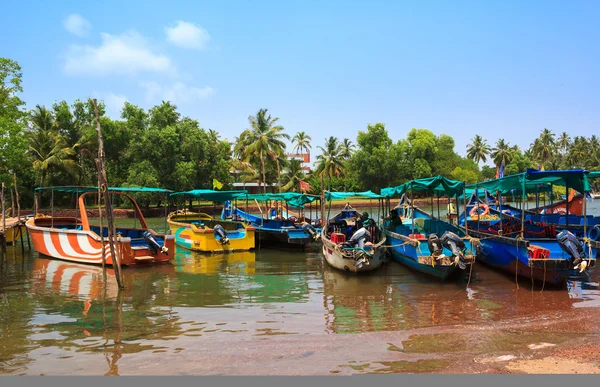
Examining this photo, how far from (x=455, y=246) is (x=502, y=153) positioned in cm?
6725

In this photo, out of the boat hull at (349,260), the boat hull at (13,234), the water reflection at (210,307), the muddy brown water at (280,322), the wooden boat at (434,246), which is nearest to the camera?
the muddy brown water at (280,322)

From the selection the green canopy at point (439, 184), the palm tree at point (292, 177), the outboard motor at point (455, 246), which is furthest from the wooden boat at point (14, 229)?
the palm tree at point (292, 177)

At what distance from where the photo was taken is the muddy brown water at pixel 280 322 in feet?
22.0

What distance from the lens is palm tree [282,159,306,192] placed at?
5322cm

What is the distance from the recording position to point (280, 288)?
12.8 m

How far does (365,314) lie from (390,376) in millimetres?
3951

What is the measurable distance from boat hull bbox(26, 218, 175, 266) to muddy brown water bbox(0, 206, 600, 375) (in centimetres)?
55

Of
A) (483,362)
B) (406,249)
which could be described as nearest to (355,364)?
(483,362)

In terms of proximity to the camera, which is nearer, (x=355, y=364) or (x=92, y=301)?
(x=355, y=364)

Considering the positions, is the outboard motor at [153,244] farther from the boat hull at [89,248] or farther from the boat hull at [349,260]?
the boat hull at [349,260]

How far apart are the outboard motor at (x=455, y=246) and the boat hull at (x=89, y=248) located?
908 cm

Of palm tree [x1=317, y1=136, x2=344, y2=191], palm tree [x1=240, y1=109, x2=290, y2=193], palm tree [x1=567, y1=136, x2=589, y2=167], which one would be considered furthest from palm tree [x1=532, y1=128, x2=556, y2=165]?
palm tree [x1=240, y1=109, x2=290, y2=193]

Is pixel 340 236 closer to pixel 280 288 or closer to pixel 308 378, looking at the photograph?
pixel 280 288

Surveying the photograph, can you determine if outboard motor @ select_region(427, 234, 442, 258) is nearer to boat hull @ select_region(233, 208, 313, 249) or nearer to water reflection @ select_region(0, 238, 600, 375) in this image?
water reflection @ select_region(0, 238, 600, 375)
